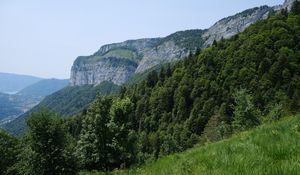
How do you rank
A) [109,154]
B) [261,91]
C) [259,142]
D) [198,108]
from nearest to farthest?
[259,142], [109,154], [261,91], [198,108]

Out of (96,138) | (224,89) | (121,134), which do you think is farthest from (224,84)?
(96,138)

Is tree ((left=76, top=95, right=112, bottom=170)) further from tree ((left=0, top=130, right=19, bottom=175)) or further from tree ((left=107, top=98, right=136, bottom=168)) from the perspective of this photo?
tree ((left=0, top=130, right=19, bottom=175))

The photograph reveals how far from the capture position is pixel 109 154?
43125 millimetres

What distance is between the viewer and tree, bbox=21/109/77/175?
107ft

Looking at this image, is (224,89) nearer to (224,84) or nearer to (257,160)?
(224,84)

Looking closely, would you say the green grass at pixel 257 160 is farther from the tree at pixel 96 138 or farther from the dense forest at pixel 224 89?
the dense forest at pixel 224 89

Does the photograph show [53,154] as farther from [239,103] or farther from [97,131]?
[239,103]

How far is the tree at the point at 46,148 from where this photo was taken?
32.5 m

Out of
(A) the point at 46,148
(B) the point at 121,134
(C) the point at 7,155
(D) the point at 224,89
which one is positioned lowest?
(C) the point at 7,155

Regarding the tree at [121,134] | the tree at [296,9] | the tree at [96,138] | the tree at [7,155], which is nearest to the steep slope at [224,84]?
the tree at [296,9]

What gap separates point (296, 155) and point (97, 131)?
3875 centimetres

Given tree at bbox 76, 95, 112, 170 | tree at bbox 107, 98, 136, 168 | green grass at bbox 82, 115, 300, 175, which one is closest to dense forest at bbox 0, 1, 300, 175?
tree at bbox 107, 98, 136, 168

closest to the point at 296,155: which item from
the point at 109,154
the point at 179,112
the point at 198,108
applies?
the point at 109,154

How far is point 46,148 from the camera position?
33406 millimetres
